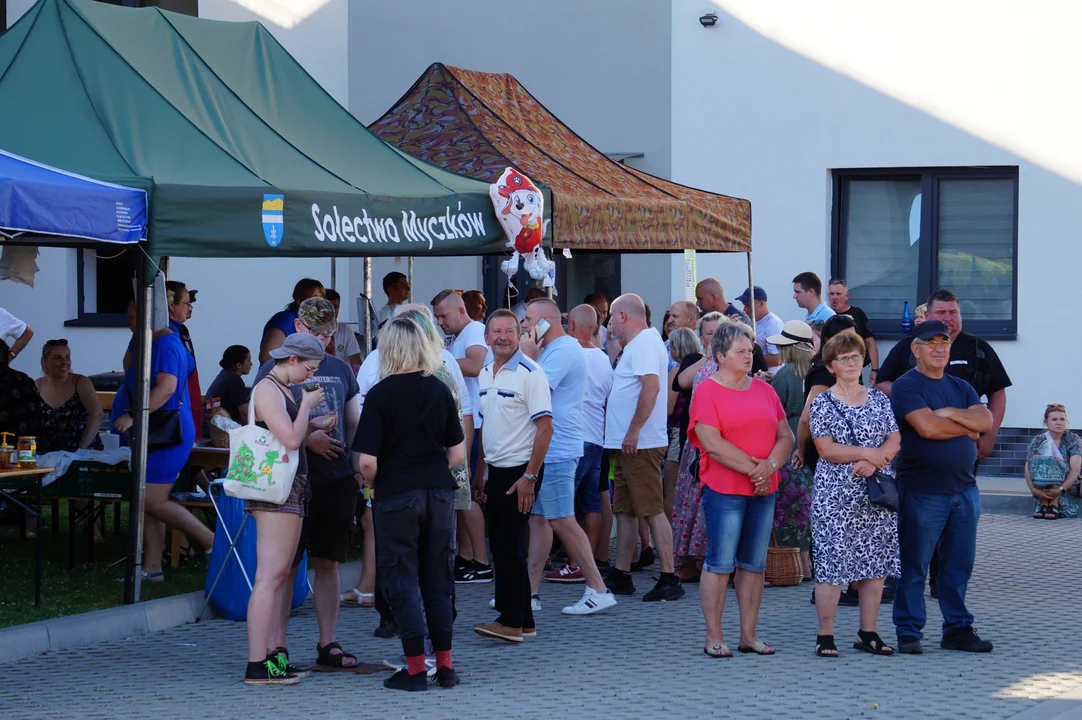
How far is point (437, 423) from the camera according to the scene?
6965 mm

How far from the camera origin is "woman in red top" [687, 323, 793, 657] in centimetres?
751

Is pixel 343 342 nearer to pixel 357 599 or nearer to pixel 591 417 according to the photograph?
pixel 591 417

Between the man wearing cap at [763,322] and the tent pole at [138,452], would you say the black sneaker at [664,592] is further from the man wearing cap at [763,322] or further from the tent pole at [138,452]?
the man wearing cap at [763,322]

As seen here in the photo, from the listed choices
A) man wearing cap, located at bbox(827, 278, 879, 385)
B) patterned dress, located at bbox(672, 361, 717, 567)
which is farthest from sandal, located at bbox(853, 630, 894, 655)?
man wearing cap, located at bbox(827, 278, 879, 385)

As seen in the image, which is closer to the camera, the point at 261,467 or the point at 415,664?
the point at 261,467

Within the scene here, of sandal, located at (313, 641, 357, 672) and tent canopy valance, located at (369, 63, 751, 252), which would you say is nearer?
sandal, located at (313, 641, 357, 672)

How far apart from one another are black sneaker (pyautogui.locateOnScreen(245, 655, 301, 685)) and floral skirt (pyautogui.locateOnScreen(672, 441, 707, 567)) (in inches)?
133

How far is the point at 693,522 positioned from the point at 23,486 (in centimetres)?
448

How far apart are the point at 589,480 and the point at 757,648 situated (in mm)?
2350

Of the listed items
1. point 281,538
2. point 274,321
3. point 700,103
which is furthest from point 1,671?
point 700,103

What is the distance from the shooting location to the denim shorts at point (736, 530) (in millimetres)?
7586

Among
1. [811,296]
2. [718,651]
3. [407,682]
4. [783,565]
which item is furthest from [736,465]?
[811,296]

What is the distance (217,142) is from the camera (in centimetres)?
907

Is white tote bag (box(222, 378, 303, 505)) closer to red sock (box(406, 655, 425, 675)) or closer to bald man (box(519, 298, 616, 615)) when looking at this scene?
red sock (box(406, 655, 425, 675))
